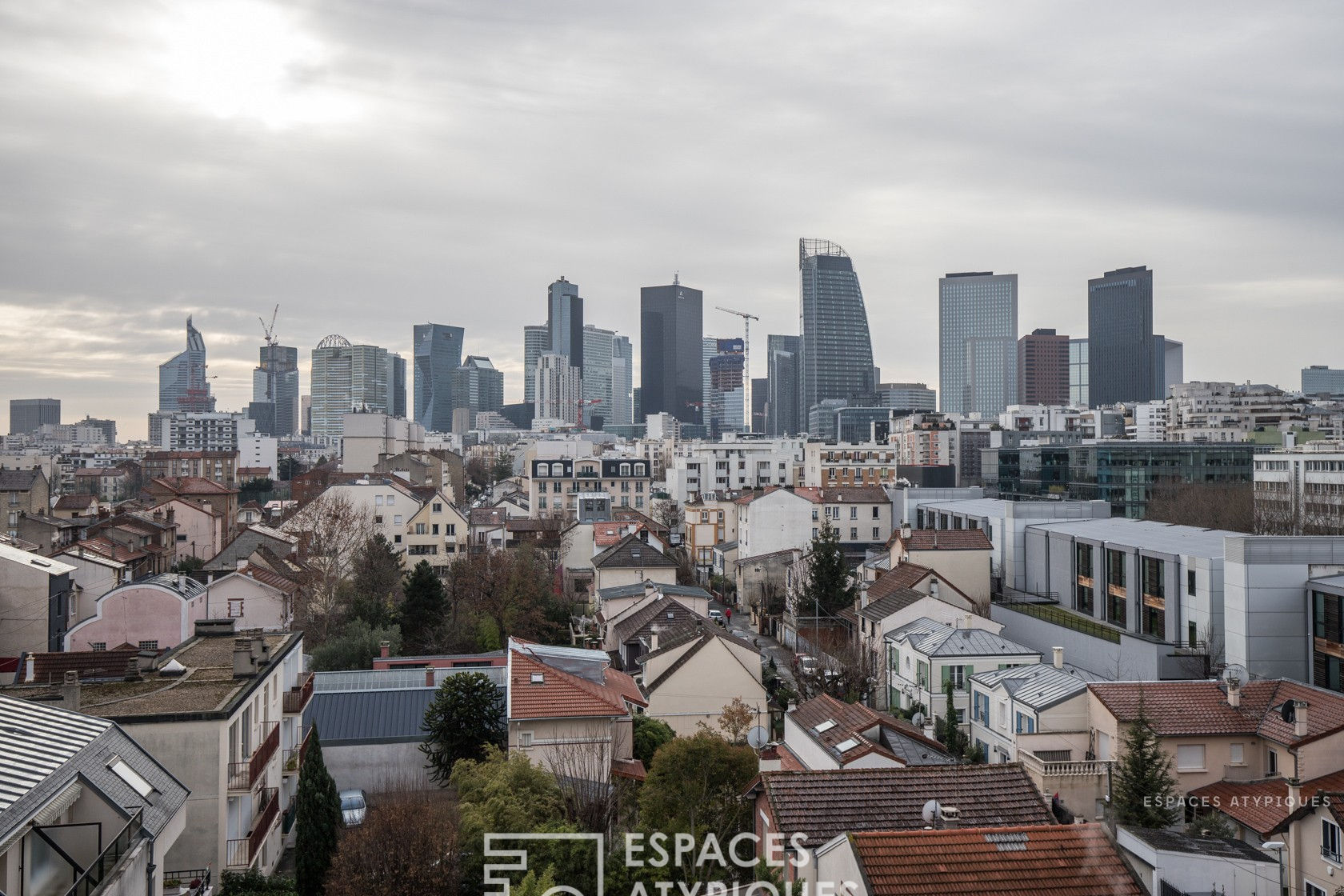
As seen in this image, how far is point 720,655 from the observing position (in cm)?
2548

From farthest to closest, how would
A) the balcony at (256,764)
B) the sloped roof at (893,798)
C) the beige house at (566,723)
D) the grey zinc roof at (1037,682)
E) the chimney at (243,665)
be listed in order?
the grey zinc roof at (1037,682) → the beige house at (566,723) → the chimney at (243,665) → the balcony at (256,764) → the sloped roof at (893,798)

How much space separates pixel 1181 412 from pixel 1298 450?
65538 millimetres

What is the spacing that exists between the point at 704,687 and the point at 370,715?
310 inches

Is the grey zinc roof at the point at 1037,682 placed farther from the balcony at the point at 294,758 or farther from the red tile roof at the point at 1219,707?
the balcony at the point at 294,758

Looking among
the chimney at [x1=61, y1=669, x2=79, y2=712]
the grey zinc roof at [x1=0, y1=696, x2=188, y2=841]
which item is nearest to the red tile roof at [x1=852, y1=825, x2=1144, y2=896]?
the grey zinc roof at [x1=0, y1=696, x2=188, y2=841]

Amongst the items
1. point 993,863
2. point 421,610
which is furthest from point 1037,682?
point 421,610

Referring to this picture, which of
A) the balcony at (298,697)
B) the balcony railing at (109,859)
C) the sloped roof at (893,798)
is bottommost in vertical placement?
the balcony at (298,697)

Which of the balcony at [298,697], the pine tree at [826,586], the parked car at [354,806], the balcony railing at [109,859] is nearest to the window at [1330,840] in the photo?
the balcony railing at [109,859]

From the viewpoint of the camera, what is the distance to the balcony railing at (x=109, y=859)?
8.12 m

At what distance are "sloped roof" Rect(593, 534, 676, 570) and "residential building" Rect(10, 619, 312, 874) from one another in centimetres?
2160

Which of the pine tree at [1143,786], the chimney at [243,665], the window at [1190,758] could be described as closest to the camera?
the chimney at [243,665]

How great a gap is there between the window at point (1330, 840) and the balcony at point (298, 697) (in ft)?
54.9

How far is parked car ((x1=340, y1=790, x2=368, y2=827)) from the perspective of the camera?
1959 cm

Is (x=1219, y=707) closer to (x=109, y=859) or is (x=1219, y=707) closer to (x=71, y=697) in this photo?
(x=109, y=859)
